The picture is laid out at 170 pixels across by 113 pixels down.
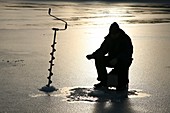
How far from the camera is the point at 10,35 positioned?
61.2 ft

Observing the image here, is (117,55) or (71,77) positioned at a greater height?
(117,55)

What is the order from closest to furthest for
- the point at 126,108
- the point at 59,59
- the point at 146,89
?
the point at 126,108
the point at 146,89
the point at 59,59

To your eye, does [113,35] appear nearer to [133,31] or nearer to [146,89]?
[146,89]

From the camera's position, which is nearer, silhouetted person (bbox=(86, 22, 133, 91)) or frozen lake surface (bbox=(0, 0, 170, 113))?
frozen lake surface (bbox=(0, 0, 170, 113))

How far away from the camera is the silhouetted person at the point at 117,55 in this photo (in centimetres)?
842

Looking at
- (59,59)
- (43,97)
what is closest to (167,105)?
(43,97)

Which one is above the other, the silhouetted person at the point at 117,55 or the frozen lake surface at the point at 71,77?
the silhouetted person at the point at 117,55

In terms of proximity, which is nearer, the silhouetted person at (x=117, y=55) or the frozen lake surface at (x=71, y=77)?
the frozen lake surface at (x=71, y=77)

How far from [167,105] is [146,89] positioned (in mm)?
1333

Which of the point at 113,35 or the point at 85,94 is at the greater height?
the point at 113,35

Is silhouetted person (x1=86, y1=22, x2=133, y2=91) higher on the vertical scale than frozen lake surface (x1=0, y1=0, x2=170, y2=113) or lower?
higher

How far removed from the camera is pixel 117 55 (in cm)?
846

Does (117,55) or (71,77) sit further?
(71,77)

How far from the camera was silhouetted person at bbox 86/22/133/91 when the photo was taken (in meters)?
8.42
